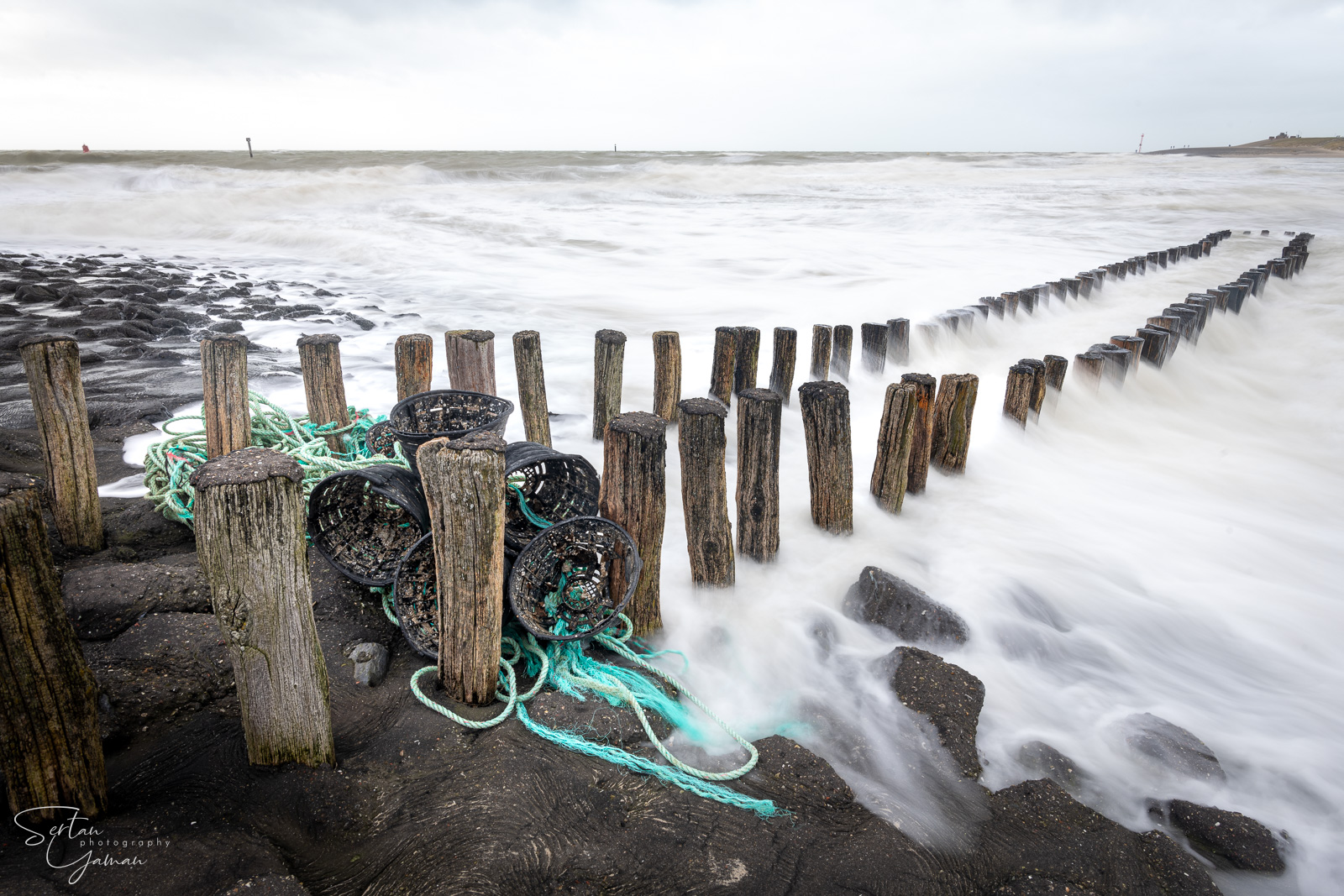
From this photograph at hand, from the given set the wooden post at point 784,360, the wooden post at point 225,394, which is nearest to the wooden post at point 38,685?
the wooden post at point 225,394

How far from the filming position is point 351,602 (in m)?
2.98

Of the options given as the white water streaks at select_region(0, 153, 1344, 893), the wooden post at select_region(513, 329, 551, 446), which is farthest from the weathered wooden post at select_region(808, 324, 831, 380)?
the wooden post at select_region(513, 329, 551, 446)

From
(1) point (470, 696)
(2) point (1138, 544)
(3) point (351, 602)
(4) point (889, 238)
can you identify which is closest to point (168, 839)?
(1) point (470, 696)

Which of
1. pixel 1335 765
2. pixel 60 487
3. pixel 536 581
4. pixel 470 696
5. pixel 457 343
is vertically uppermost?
pixel 457 343

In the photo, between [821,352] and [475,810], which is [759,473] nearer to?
[475,810]

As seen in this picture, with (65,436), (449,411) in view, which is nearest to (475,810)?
(449,411)

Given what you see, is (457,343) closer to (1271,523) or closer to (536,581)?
(536,581)

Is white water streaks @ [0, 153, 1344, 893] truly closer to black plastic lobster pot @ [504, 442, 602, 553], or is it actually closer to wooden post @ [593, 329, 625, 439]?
wooden post @ [593, 329, 625, 439]

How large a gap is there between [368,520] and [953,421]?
3586mm

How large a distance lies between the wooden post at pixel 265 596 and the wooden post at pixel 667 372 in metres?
3.24

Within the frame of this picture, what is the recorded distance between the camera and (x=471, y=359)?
4262 millimetres

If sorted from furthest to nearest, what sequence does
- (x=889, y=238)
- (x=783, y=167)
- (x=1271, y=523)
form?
1. (x=783, y=167)
2. (x=889, y=238)
3. (x=1271, y=523)

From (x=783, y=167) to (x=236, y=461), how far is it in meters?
46.5

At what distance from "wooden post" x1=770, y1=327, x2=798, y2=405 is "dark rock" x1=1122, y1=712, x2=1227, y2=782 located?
337cm
